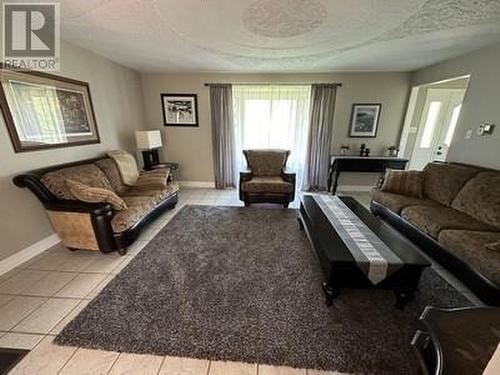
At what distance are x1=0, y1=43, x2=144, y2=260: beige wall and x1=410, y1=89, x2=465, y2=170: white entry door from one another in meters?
5.65

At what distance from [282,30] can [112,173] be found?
2.79 metres

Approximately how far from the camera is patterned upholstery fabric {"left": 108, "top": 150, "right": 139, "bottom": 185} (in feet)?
10.5

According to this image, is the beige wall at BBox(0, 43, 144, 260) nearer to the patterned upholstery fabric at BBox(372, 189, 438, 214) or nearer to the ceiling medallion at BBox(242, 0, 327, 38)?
the ceiling medallion at BBox(242, 0, 327, 38)

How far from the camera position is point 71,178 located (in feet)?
7.63

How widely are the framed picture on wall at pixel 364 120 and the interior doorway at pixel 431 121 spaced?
1.83 feet

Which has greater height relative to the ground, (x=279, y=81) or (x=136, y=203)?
(x=279, y=81)

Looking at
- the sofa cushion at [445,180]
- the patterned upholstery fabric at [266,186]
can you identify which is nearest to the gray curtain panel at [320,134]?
the patterned upholstery fabric at [266,186]

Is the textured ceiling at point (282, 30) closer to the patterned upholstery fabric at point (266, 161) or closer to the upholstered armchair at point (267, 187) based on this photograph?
the patterned upholstery fabric at point (266, 161)

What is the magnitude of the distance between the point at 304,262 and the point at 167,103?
13.0 ft

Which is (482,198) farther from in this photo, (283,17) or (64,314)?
(64,314)

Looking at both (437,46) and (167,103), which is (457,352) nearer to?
(437,46)

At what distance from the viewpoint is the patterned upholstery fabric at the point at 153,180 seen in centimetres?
321

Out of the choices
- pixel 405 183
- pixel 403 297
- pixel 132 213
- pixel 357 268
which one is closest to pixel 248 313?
pixel 357 268

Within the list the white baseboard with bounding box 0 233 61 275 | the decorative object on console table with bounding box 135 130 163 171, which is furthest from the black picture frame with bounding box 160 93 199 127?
the white baseboard with bounding box 0 233 61 275
